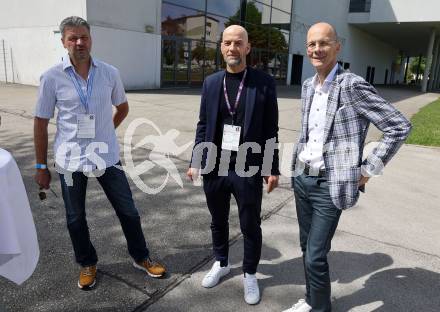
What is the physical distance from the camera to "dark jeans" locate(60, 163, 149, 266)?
2660mm

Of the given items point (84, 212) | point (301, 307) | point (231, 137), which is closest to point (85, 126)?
point (84, 212)

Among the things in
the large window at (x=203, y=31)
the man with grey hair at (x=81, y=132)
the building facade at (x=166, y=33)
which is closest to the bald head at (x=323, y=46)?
the man with grey hair at (x=81, y=132)

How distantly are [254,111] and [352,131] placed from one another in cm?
63

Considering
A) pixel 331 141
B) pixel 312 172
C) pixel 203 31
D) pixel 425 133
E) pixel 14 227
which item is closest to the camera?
pixel 14 227

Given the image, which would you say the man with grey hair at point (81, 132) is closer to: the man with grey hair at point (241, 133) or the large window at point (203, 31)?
the man with grey hair at point (241, 133)

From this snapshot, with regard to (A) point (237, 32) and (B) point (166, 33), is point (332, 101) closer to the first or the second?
(A) point (237, 32)

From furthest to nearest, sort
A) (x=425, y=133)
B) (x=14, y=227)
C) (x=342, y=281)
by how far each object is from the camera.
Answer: (x=425, y=133) → (x=342, y=281) → (x=14, y=227)

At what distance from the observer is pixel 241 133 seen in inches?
99.3

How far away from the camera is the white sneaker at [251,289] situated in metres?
2.64

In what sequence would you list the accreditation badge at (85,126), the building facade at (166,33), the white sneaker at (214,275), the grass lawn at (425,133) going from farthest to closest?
1. the building facade at (166,33)
2. the grass lawn at (425,133)
3. the white sneaker at (214,275)
4. the accreditation badge at (85,126)

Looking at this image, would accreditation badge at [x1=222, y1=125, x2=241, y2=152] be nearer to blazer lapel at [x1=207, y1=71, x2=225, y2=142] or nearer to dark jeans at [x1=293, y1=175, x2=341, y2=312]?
blazer lapel at [x1=207, y1=71, x2=225, y2=142]

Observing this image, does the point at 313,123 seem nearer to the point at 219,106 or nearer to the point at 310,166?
the point at 310,166

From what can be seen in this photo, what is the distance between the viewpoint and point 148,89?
1719 centimetres

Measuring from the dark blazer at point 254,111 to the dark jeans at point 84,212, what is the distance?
0.68 meters
